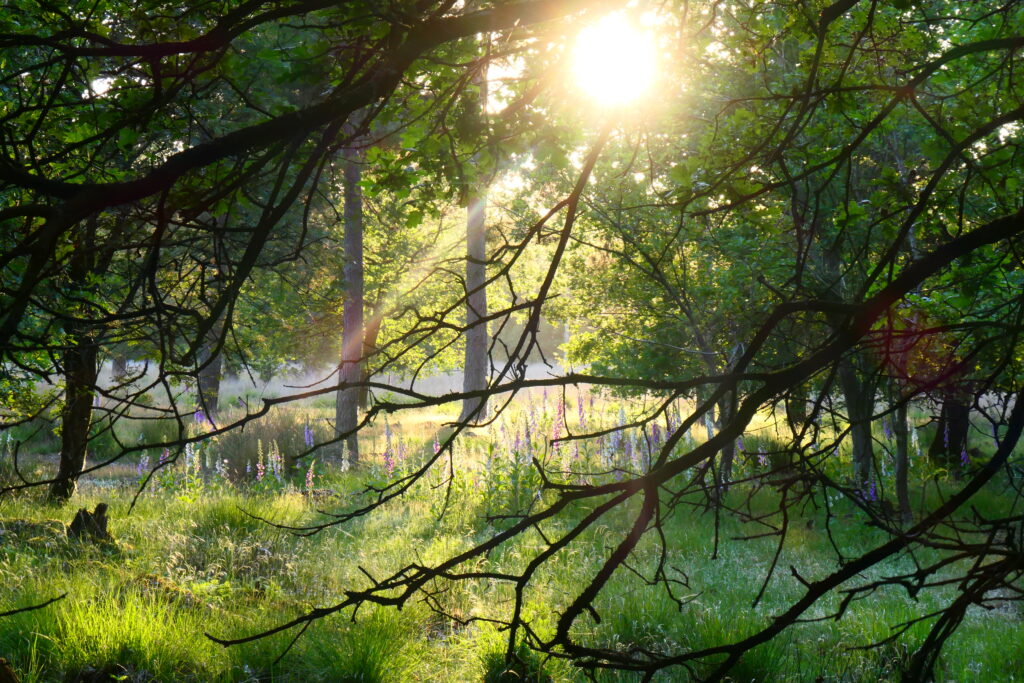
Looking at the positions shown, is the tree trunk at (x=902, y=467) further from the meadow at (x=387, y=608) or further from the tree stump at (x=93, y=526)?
the tree stump at (x=93, y=526)

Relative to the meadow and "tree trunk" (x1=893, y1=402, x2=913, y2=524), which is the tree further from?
"tree trunk" (x1=893, y1=402, x2=913, y2=524)

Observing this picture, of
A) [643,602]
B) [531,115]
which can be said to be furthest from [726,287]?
[531,115]

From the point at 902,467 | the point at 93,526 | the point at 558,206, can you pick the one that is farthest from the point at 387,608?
the point at 902,467

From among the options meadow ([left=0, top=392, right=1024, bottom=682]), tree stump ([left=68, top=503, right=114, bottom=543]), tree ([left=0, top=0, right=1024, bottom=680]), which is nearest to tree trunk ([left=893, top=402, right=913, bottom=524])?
meadow ([left=0, top=392, right=1024, bottom=682])

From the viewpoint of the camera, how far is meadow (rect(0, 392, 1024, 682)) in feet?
15.5

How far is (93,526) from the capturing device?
7.02 meters

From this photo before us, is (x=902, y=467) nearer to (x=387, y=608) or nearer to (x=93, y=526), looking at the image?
(x=387, y=608)

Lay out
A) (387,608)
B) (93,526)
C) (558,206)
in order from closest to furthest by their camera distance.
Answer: (558,206) → (387,608) → (93,526)

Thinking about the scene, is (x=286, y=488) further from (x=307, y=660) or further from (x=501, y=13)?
(x=501, y=13)

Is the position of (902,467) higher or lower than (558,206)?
lower

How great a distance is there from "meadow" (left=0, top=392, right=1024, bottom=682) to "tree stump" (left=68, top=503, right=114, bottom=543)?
4.9 inches

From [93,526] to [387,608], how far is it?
10.5ft

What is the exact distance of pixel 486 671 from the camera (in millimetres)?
4797

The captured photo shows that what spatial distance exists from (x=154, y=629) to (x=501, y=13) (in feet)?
14.1
